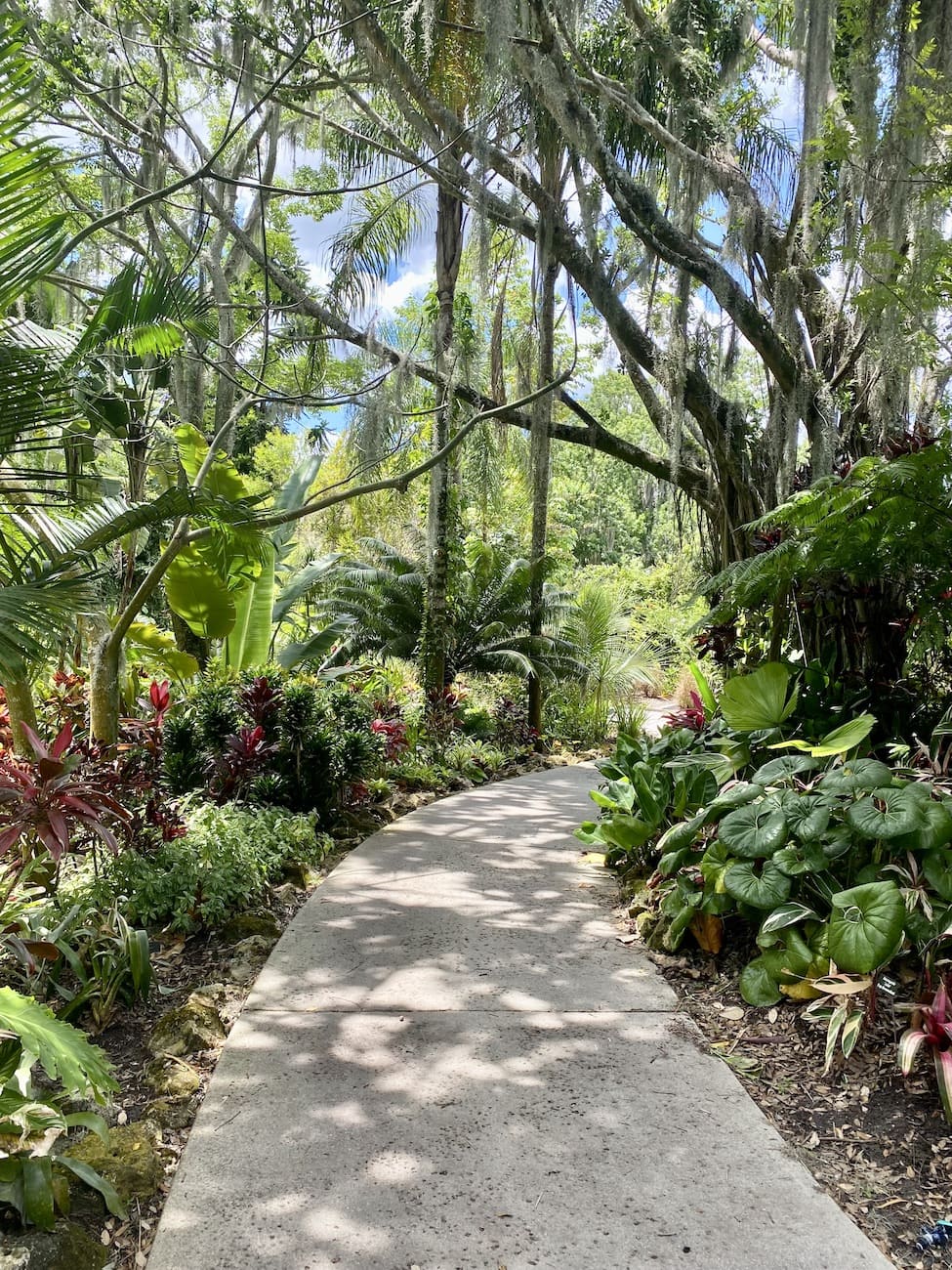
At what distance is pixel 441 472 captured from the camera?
9.44 metres

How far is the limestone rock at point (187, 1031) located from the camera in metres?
2.93

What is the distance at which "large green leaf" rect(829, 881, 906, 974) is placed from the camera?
285 centimetres

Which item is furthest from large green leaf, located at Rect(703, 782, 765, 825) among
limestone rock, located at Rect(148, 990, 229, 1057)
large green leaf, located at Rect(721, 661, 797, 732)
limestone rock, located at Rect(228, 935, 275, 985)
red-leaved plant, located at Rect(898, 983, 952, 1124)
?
limestone rock, located at Rect(148, 990, 229, 1057)

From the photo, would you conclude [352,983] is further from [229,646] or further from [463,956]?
[229,646]

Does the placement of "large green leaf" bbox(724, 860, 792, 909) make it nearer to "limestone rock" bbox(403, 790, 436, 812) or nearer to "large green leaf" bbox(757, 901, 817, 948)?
"large green leaf" bbox(757, 901, 817, 948)

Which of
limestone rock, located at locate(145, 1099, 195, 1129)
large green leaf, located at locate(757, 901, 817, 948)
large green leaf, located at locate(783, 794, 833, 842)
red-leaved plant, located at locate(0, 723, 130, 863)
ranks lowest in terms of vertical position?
limestone rock, located at locate(145, 1099, 195, 1129)

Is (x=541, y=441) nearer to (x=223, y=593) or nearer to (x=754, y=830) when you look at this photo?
(x=223, y=593)

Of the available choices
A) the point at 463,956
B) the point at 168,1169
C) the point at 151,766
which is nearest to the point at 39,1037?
the point at 168,1169

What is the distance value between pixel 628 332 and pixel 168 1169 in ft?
21.1

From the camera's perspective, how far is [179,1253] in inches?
78.2

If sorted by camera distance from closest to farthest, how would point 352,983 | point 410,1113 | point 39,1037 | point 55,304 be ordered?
point 39,1037
point 410,1113
point 352,983
point 55,304

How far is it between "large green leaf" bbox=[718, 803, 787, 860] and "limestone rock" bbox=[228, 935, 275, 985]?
204 centimetres

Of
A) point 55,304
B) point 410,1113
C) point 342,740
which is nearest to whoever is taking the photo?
point 410,1113

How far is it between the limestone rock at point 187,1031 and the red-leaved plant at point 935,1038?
87.8 inches
